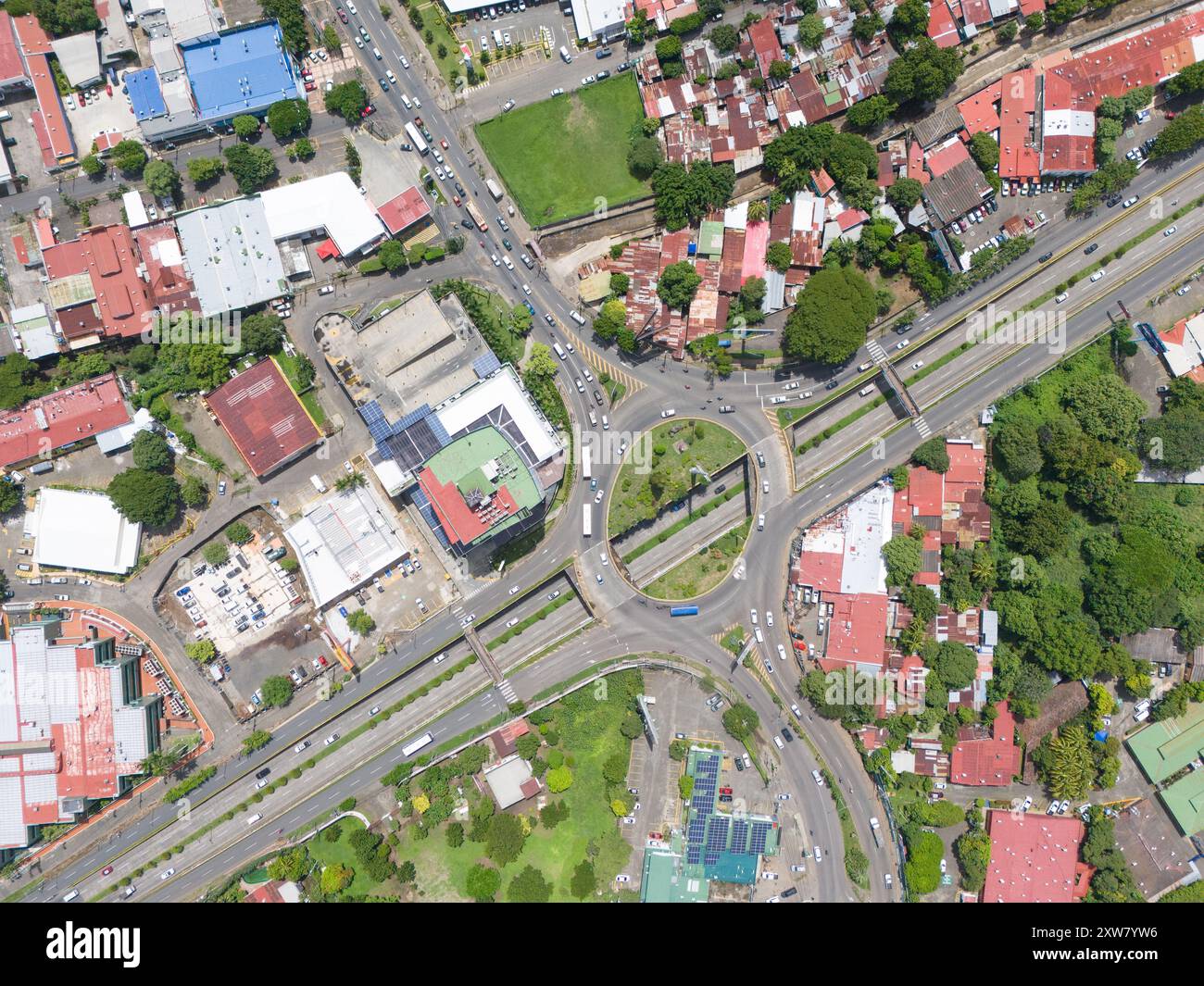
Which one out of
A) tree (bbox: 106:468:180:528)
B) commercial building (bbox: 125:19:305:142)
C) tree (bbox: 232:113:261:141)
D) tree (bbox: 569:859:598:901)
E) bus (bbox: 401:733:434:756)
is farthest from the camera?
bus (bbox: 401:733:434:756)

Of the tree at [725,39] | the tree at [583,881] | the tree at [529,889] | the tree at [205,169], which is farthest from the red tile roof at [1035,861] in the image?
the tree at [205,169]

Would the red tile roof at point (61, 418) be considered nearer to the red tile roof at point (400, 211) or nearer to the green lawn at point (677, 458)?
the red tile roof at point (400, 211)

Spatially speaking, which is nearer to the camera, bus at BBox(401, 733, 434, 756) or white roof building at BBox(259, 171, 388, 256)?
white roof building at BBox(259, 171, 388, 256)

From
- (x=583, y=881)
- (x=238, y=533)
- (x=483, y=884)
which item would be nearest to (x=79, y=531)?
(x=238, y=533)

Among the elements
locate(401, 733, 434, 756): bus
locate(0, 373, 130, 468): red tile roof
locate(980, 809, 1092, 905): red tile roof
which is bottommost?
locate(980, 809, 1092, 905): red tile roof

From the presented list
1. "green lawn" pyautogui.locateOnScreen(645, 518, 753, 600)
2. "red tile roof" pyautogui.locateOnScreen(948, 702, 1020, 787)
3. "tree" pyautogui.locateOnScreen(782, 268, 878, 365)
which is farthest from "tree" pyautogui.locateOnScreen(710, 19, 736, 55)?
"red tile roof" pyautogui.locateOnScreen(948, 702, 1020, 787)

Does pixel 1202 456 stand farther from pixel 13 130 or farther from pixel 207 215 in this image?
pixel 13 130

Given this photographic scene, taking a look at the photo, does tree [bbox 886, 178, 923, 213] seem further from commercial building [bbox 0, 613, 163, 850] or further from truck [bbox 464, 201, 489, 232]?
commercial building [bbox 0, 613, 163, 850]
